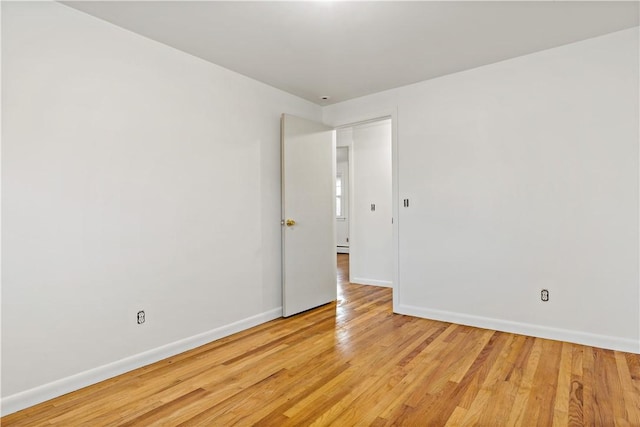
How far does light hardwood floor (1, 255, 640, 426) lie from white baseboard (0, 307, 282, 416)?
0.05 meters

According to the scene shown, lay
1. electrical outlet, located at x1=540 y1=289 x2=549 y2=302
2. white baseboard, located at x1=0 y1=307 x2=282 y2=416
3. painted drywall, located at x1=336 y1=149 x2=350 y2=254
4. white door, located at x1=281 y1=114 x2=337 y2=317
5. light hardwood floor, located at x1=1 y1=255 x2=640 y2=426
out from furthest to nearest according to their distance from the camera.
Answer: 1. painted drywall, located at x1=336 y1=149 x2=350 y2=254
2. white door, located at x1=281 y1=114 x2=337 y2=317
3. electrical outlet, located at x1=540 y1=289 x2=549 y2=302
4. white baseboard, located at x1=0 y1=307 x2=282 y2=416
5. light hardwood floor, located at x1=1 y1=255 x2=640 y2=426

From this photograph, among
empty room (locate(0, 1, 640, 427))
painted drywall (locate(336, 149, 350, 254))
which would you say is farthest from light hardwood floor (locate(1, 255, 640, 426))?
painted drywall (locate(336, 149, 350, 254))

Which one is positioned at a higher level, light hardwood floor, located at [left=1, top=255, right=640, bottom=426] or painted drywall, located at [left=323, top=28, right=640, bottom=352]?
painted drywall, located at [left=323, top=28, right=640, bottom=352]

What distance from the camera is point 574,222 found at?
9.12ft

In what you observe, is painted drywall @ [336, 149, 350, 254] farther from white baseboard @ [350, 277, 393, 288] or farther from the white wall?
the white wall

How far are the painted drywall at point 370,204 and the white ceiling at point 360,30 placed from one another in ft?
5.78

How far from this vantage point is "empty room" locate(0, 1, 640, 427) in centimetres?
198

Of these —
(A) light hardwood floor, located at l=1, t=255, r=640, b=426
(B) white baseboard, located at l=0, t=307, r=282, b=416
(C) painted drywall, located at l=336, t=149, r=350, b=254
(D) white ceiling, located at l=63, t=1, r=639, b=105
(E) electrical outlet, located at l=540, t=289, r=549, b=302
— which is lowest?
(A) light hardwood floor, located at l=1, t=255, r=640, b=426

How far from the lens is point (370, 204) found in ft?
16.6

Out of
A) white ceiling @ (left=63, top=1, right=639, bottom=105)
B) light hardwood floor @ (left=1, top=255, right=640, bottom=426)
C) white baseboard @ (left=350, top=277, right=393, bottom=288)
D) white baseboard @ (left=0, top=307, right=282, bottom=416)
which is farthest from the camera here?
white baseboard @ (left=350, top=277, right=393, bottom=288)

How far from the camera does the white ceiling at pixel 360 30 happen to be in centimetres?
221

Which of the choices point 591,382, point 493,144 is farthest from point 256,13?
point 591,382

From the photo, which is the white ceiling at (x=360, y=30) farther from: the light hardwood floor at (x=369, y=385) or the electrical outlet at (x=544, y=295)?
the light hardwood floor at (x=369, y=385)

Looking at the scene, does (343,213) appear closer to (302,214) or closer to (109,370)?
(302,214)
